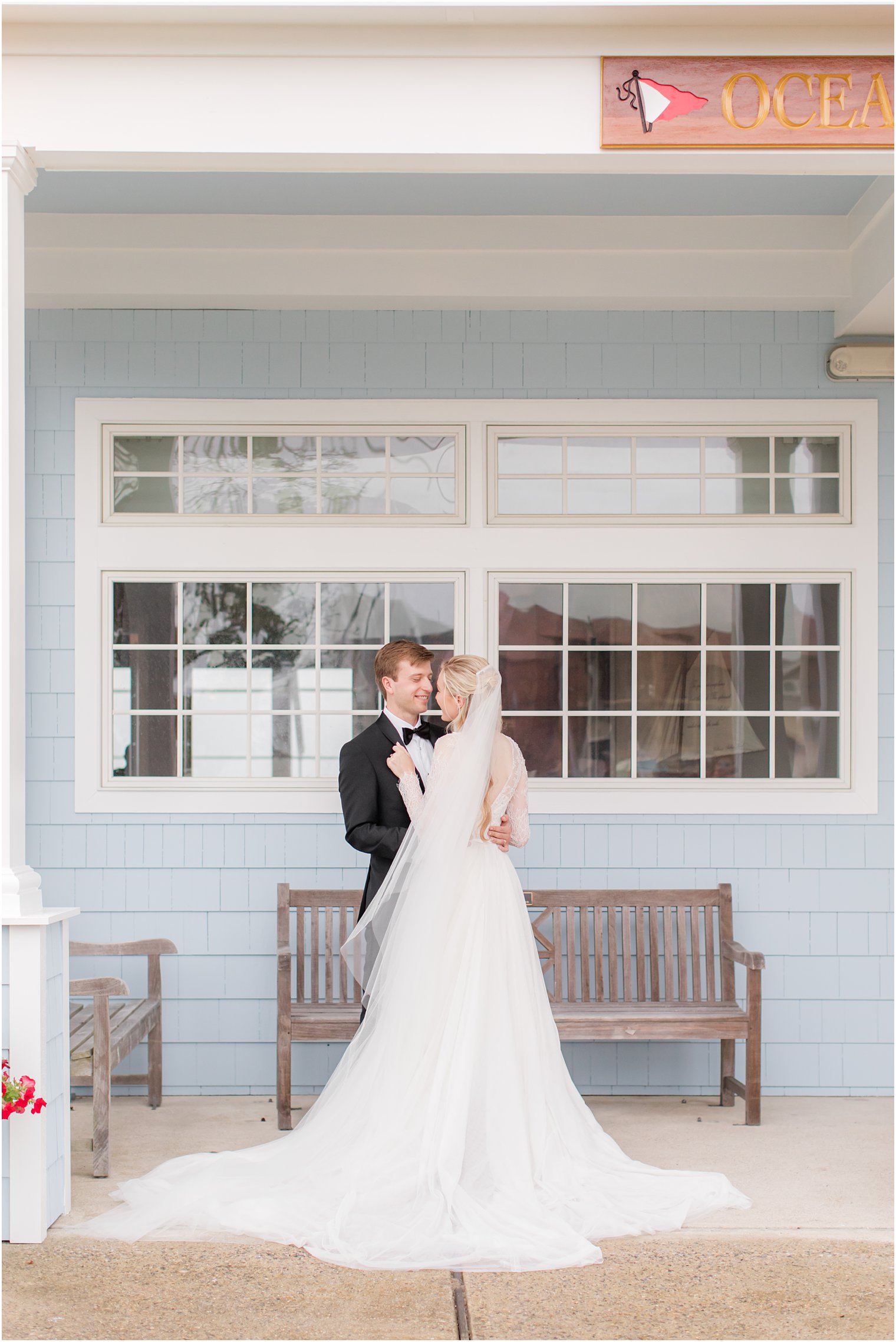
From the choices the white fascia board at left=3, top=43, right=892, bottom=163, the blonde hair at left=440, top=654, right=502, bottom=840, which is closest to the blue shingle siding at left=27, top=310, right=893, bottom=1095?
the blonde hair at left=440, top=654, right=502, bottom=840

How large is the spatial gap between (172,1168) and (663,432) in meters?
3.74

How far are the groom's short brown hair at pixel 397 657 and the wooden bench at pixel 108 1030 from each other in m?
1.53

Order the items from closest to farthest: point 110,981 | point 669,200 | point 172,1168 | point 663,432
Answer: point 172,1168 < point 110,981 < point 669,200 < point 663,432

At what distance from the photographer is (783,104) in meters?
3.66

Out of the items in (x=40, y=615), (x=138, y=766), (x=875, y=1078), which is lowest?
(x=875, y=1078)

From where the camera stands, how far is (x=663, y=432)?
5.49 m

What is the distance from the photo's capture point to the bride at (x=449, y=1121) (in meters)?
3.52

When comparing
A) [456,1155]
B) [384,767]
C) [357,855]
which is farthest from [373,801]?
[456,1155]

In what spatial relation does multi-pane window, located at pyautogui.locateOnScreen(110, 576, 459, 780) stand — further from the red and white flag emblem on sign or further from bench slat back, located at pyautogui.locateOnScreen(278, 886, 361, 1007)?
the red and white flag emblem on sign

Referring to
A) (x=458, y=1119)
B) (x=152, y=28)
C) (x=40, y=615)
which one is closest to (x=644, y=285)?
(x=152, y=28)

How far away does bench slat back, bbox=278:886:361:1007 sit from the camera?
5.04 metres

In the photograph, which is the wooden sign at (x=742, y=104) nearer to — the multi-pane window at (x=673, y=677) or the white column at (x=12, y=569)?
the white column at (x=12, y=569)

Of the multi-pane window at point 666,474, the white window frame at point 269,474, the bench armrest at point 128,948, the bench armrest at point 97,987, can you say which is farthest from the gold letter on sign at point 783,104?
the bench armrest at point 128,948

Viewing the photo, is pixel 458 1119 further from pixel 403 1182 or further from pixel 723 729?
pixel 723 729
